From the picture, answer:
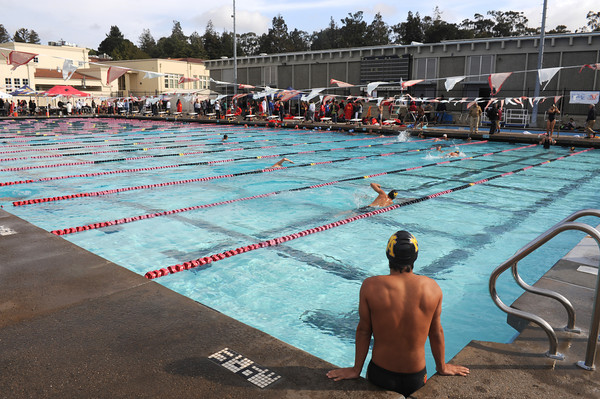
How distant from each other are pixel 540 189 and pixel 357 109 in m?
17.9

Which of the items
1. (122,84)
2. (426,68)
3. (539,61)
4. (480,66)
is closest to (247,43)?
(122,84)

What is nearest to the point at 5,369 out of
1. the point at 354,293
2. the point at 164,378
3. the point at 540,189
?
the point at 164,378

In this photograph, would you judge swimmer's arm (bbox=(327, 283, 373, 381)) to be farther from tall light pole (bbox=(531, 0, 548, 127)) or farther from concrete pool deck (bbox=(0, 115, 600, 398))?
tall light pole (bbox=(531, 0, 548, 127))

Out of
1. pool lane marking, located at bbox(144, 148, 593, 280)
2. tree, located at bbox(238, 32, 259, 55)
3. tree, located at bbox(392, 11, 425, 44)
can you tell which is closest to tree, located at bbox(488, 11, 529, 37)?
tree, located at bbox(392, 11, 425, 44)

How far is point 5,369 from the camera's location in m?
2.39

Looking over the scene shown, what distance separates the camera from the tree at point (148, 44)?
10335 centimetres

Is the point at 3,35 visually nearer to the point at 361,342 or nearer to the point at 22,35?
the point at 22,35

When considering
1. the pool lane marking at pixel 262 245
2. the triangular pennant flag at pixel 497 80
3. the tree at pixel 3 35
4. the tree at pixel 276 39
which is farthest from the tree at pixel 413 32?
the tree at pixel 3 35

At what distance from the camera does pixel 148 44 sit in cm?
11038

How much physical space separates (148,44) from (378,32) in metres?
58.3

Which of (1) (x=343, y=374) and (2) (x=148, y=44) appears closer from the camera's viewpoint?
(1) (x=343, y=374)

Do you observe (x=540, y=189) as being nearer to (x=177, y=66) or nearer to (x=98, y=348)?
(x=98, y=348)

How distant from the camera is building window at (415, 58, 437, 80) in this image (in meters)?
29.4

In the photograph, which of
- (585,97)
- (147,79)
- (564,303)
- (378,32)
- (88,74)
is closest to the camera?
(564,303)
